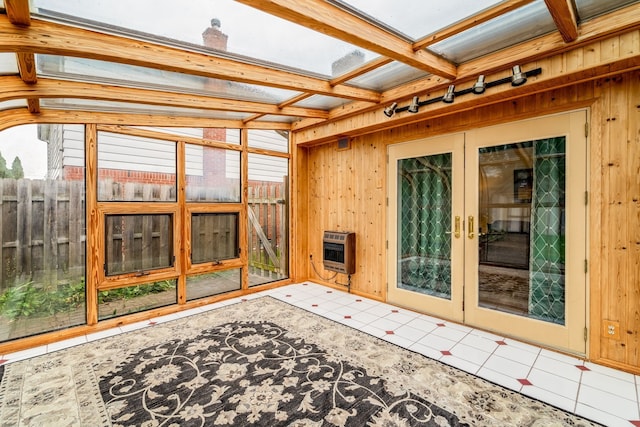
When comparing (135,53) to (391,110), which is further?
(391,110)

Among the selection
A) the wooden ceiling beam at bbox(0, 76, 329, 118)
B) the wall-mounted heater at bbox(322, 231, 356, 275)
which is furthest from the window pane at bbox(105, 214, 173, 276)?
the wall-mounted heater at bbox(322, 231, 356, 275)

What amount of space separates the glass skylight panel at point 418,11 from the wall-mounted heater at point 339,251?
306 centimetres

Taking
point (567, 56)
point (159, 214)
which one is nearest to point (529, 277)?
point (567, 56)

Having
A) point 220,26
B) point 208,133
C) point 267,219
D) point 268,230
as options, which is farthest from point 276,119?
point 220,26

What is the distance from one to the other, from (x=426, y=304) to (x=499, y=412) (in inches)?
71.5

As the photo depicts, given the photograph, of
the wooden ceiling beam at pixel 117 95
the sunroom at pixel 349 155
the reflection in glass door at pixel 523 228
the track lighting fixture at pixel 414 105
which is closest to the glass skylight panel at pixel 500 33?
the sunroom at pixel 349 155

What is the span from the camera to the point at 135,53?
6.31 ft

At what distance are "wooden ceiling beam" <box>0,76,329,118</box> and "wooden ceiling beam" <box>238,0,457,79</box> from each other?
1.70 m

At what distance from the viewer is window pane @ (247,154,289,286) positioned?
473cm

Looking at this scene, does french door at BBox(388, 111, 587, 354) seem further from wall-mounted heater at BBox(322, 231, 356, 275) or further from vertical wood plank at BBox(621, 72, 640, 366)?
wall-mounted heater at BBox(322, 231, 356, 275)

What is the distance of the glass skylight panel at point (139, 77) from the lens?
215 centimetres

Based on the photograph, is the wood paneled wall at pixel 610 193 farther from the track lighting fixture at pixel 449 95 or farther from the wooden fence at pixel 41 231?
the wooden fence at pixel 41 231

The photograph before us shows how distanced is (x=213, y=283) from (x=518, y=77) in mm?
4271

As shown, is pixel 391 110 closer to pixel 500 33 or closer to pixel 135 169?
pixel 500 33
